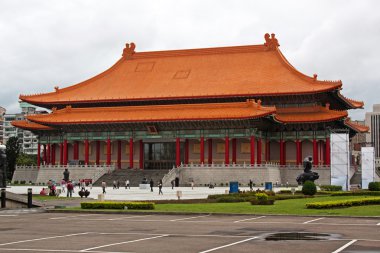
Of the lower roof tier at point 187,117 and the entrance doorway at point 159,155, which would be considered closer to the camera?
the lower roof tier at point 187,117

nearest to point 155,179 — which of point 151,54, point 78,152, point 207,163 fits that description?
point 207,163

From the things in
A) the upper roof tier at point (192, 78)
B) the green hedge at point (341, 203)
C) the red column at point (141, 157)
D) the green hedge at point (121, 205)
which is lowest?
the green hedge at point (121, 205)

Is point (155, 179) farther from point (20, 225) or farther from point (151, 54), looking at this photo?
point (20, 225)

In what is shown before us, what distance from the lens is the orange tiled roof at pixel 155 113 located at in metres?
73.2

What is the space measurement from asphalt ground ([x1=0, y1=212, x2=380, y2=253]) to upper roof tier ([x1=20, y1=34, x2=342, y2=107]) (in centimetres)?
5065

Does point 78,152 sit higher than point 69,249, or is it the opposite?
point 78,152

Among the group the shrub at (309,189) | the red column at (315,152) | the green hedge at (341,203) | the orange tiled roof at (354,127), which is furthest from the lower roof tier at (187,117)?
the green hedge at (341,203)

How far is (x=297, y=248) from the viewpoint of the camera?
16844 millimetres

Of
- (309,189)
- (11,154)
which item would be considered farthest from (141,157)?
(309,189)

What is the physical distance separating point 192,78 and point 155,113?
8724 millimetres

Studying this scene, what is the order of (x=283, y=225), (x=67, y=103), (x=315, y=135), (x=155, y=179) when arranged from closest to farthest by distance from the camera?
(x=283, y=225)
(x=155, y=179)
(x=315, y=135)
(x=67, y=103)

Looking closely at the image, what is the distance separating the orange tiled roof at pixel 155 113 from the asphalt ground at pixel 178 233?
147ft

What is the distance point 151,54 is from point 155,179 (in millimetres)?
26064

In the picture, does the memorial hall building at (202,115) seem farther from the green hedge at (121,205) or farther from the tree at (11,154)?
the green hedge at (121,205)
